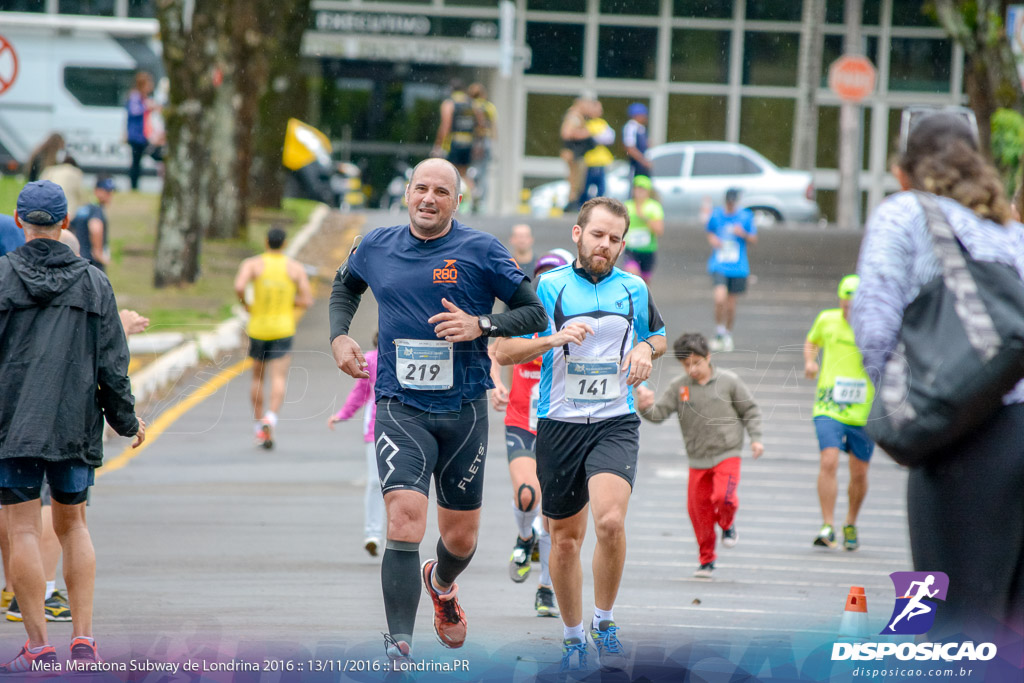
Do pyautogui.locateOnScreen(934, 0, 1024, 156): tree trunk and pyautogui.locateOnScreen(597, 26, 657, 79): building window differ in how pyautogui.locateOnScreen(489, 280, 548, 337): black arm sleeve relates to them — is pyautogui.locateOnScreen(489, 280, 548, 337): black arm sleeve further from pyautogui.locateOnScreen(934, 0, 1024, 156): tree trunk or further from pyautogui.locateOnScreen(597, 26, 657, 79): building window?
pyautogui.locateOnScreen(597, 26, 657, 79): building window

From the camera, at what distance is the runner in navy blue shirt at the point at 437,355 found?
5.75 m

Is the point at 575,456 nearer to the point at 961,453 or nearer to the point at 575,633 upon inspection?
the point at 575,633

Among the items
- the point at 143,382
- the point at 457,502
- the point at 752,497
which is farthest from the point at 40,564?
the point at 143,382

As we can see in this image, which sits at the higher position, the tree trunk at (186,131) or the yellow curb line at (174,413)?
the tree trunk at (186,131)

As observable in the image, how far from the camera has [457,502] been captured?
5992 mm

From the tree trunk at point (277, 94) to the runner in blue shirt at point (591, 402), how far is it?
18057 mm

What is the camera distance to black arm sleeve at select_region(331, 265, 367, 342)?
20.1 feet

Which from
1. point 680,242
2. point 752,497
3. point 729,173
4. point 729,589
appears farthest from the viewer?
point 729,173

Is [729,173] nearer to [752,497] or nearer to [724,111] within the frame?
[724,111]

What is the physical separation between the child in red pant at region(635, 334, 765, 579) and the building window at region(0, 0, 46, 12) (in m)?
25.9

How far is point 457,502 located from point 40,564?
1682mm

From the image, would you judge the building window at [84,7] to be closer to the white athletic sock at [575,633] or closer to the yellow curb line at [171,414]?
the yellow curb line at [171,414]

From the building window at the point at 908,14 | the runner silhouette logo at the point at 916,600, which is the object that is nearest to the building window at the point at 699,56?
the building window at the point at 908,14

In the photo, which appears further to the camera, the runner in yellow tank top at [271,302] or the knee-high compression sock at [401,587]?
the runner in yellow tank top at [271,302]
